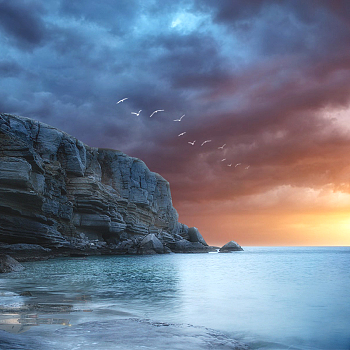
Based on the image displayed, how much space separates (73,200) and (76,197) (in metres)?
0.80

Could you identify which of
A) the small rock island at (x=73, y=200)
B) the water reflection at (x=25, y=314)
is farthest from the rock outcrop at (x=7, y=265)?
the water reflection at (x=25, y=314)

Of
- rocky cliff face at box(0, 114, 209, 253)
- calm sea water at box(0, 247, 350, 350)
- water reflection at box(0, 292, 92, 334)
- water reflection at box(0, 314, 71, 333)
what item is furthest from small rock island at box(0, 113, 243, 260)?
water reflection at box(0, 314, 71, 333)

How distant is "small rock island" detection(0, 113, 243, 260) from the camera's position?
38.9 meters

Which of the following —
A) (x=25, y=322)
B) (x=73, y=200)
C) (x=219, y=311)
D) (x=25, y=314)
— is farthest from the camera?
(x=73, y=200)

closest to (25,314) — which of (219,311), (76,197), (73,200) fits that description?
(219,311)

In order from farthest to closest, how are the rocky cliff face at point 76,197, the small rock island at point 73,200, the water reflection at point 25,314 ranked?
the rocky cliff face at point 76,197 → the small rock island at point 73,200 → the water reflection at point 25,314

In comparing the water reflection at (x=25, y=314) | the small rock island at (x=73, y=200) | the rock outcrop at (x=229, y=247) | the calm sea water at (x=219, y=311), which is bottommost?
the calm sea water at (x=219, y=311)

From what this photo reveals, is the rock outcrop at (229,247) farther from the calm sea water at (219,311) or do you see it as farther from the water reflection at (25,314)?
the water reflection at (25,314)

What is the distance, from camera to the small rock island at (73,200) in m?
38.9

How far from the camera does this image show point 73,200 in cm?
5591

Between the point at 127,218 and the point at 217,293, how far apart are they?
183 ft

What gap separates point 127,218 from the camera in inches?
2763

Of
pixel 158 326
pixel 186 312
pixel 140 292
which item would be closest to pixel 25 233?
pixel 140 292

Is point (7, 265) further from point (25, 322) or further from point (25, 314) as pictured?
point (25, 322)
